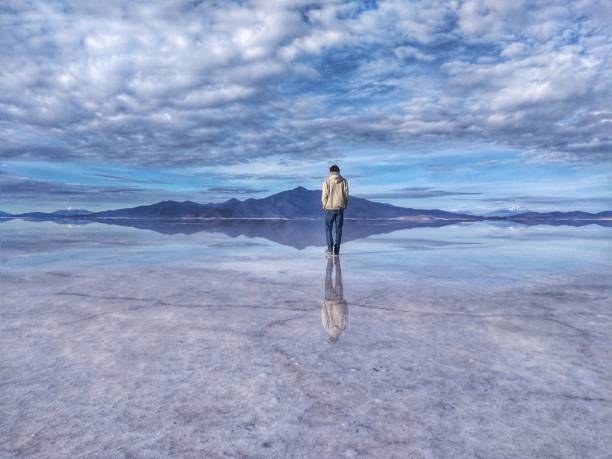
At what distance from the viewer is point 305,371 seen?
2.63m

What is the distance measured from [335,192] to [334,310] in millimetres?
5821

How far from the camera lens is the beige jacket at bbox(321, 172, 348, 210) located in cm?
980

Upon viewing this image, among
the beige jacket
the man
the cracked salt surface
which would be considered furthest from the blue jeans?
the cracked salt surface

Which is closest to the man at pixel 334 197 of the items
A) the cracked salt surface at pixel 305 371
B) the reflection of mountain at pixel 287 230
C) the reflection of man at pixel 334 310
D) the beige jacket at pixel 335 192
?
the beige jacket at pixel 335 192

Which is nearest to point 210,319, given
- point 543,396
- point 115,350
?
point 115,350

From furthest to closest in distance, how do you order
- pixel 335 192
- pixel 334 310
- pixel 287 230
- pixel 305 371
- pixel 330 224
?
pixel 287 230 < pixel 330 224 < pixel 335 192 < pixel 334 310 < pixel 305 371

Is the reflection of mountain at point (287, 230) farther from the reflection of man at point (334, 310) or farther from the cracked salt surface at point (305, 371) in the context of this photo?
the cracked salt surface at point (305, 371)

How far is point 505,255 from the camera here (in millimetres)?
9703

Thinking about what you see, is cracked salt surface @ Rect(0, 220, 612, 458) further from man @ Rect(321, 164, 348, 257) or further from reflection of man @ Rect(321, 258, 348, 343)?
man @ Rect(321, 164, 348, 257)

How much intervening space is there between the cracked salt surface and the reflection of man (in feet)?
0.07

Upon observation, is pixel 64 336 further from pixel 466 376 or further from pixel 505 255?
pixel 505 255

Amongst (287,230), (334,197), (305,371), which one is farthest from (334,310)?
(287,230)

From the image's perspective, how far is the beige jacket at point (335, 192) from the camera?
980 centimetres

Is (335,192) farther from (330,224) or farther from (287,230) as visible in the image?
(287,230)
